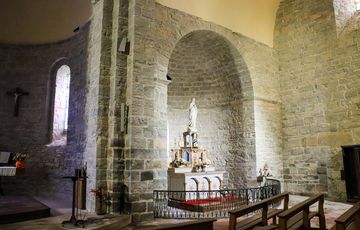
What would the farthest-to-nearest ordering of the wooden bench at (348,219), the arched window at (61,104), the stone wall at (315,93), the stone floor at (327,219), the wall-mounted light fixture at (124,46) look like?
the arched window at (61,104), the stone wall at (315,93), the wall-mounted light fixture at (124,46), the stone floor at (327,219), the wooden bench at (348,219)

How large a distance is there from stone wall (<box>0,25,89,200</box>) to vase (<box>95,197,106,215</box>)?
275 cm

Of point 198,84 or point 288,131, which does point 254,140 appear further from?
point 198,84

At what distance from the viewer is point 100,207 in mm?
6656

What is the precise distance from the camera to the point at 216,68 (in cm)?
1121

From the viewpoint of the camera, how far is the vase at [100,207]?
6617 mm

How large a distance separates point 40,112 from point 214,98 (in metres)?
6.53

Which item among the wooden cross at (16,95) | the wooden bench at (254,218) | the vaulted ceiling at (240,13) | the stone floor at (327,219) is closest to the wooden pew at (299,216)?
the wooden bench at (254,218)

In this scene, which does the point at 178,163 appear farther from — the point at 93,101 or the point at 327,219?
the point at 327,219

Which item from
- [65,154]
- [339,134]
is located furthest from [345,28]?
[65,154]

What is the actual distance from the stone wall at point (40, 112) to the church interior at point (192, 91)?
0.12 feet

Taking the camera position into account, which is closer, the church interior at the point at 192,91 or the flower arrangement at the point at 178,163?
the church interior at the point at 192,91

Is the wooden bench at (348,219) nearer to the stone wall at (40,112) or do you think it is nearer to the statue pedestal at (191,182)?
the statue pedestal at (191,182)

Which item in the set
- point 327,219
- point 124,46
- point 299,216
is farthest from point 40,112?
point 327,219

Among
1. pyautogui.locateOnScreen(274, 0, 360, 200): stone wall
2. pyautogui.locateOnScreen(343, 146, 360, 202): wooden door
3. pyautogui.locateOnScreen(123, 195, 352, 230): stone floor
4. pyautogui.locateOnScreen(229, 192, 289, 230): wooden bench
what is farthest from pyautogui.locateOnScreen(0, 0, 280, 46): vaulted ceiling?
pyautogui.locateOnScreen(229, 192, 289, 230): wooden bench
